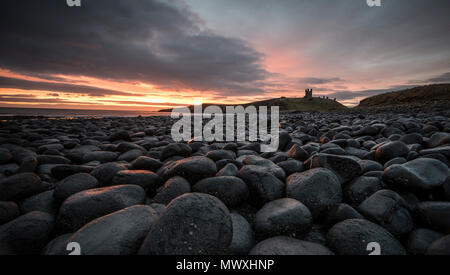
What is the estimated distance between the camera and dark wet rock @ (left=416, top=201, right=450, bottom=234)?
1.31m

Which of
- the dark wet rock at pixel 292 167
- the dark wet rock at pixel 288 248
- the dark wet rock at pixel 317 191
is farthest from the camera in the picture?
the dark wet rock at pixel 292 167

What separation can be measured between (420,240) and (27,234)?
9.15 feet

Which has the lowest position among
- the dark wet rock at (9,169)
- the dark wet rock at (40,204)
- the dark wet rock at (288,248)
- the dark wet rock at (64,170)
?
the dark wet rock at (288,248)

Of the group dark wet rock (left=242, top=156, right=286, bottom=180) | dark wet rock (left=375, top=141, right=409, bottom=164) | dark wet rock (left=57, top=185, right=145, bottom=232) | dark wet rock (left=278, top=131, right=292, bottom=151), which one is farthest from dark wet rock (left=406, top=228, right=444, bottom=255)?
dark wet rock (left=278, top=131, right=292, bottom=151)

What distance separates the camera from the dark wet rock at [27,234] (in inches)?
51.3

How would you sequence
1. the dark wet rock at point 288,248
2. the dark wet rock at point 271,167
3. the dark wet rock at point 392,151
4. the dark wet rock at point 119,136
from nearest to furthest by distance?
1. the dark wet rock at point 288,248
2. the dark wet rock at point 271,167
3. the dark wet rock at point 392,151
4. the dark wet rock at point 119,136

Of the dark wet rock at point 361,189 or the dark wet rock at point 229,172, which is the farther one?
the dark wet rock at point 229,172

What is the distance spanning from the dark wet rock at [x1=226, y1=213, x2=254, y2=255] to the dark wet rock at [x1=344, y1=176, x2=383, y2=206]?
1092 mm

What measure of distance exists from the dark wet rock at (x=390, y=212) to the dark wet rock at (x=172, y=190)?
1.59m

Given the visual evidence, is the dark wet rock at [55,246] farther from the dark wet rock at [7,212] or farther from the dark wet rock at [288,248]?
the dark wet rock at [288,248]

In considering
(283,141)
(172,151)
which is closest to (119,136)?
(172,151)

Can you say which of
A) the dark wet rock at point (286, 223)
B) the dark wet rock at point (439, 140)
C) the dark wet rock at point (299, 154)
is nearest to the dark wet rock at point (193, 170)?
the dark wet rock at point (286, 223)

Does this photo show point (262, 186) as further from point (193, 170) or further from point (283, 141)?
point (283, 141)
